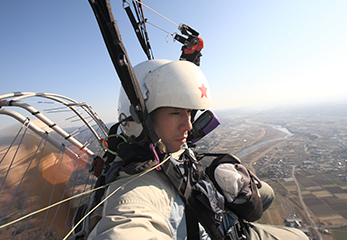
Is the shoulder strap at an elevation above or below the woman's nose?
below

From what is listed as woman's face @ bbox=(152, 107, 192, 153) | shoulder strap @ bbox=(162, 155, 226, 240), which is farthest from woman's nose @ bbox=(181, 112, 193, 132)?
shoulder strap @ bbox=(162, 155, 226, 240)

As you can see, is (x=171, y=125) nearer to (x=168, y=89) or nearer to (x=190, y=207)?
(x=168, y=89)

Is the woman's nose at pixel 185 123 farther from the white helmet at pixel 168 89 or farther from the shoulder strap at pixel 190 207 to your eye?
the shoulder strap at pixel 190 207

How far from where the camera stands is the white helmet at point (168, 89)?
1.28 metres

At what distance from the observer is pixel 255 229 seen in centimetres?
166

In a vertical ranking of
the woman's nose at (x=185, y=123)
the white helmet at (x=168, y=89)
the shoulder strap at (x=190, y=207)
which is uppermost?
the white helmet at (x=168, y=89)

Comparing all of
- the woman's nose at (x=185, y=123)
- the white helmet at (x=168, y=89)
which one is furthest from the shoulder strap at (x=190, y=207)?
the white helmet at (x=168, y=89)

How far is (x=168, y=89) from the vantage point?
1.28 meters

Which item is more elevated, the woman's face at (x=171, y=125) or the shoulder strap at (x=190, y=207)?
the woman's face at (x=171, y=125)

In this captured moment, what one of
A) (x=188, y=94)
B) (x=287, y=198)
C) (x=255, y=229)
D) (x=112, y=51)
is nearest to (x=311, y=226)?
(x=287, y=198)

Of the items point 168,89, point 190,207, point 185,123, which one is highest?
point 168,89

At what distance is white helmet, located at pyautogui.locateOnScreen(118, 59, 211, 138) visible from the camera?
1278mm

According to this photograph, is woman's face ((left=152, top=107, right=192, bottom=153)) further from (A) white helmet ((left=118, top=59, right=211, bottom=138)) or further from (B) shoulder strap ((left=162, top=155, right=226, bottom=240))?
(B) shoulder strap ((left=162, top=155, right=226, bottom=240))

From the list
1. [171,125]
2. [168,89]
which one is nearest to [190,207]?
[171,125]
